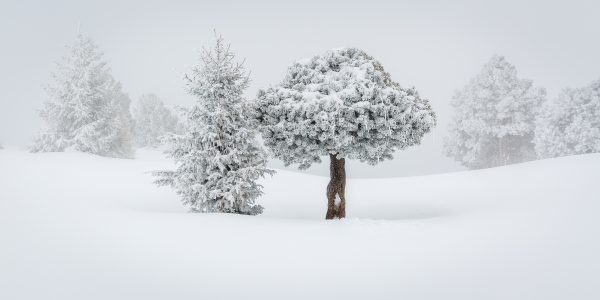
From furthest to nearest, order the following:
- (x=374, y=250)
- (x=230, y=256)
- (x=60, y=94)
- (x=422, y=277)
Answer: (x=60, y=94) → (x=374, y=250) → (x=230, y=256) → (x=422, y=277)

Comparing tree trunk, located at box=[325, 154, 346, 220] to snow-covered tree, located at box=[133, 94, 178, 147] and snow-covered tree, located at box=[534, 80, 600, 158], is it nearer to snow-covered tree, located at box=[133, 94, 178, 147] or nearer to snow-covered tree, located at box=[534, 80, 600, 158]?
snow-covered tree, located at box=[534, 80, 600, 158]

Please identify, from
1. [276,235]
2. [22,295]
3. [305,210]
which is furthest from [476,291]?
[305,210]

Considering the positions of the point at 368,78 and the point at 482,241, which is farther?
the point at 368,78

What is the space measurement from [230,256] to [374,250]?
149 inches

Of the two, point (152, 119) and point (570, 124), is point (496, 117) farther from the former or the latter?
point (152, 119)

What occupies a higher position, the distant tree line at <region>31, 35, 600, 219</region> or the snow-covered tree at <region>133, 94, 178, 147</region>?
the snow-covered tree at <region>133, 94, 178, 147</region>

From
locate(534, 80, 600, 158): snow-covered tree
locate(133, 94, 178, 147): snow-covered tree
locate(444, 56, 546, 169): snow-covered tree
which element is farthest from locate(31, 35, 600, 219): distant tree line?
locate(133, 94, 178, 147): snow-covered tree

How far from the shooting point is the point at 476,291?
316 inches

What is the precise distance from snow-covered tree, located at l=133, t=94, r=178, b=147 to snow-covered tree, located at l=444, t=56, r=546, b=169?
34318 mm

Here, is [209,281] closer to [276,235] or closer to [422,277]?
[276,235]

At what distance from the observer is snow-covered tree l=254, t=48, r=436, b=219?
45.3ft

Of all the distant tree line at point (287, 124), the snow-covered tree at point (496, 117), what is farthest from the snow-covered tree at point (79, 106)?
the snow-covered tree at point (496, 117)

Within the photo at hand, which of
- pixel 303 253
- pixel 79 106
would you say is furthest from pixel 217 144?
pixel 79 106

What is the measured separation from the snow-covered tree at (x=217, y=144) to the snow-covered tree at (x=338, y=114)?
1.04 meters
